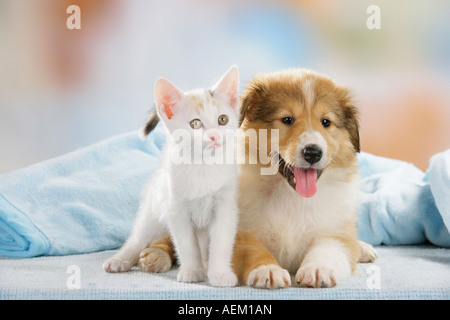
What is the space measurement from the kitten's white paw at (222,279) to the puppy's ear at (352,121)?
881mm

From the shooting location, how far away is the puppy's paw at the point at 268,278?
207cm

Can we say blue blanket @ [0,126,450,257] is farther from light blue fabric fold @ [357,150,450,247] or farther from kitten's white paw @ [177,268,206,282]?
kitten's white paw @ [177,268,206,282]

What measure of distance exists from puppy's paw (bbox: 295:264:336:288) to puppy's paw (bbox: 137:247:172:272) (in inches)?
23.1

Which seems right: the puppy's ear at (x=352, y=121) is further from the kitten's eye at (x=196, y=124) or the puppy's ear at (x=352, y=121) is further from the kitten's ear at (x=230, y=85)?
the kitten's eye at (x=196, y=124)

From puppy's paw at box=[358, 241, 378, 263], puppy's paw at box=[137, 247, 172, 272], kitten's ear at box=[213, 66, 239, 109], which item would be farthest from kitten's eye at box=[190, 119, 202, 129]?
puppy's paw at box=[358, 241, 378, 263]

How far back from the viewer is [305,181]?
7.63 feet

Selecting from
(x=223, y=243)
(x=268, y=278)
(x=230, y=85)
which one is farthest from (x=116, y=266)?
(x=230, y=85)

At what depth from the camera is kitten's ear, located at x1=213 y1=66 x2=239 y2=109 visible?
2143mm

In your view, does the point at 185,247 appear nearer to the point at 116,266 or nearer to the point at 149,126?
the point at 116,266

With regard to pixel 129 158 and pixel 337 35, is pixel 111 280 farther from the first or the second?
pixel 337 35

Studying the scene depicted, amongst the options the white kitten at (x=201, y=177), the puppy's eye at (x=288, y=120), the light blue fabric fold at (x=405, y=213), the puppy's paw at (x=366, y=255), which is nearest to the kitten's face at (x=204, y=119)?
the white kitten at (x=201, y=177)

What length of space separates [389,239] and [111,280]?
1736mm

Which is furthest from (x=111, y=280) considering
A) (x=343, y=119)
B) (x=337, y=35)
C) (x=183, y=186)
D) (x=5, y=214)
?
(x=337, y=35)

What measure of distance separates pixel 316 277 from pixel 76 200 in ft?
5.32
